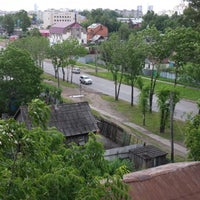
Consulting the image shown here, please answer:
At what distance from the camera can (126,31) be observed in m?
75.2

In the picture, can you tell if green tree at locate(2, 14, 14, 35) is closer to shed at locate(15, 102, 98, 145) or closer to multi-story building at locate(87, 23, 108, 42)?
multi-story building at locate(87, 23, 108, 42)

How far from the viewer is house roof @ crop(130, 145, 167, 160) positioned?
63.0 feet

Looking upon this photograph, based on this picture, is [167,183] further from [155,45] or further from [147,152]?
[155,45]

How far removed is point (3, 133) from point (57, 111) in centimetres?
1666

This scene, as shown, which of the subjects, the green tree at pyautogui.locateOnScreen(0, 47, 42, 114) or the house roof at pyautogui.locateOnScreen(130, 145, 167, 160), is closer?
the house roof at pyautogui.locateOnScreen(130, 145, 167, 160)

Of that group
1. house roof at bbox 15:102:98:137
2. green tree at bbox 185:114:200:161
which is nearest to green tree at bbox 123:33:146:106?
house roof at bbox 15:102:98:137

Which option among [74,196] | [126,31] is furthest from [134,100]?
[126,31]

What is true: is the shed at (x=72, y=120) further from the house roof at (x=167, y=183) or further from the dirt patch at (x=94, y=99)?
the house roof at (x=167, y=183)

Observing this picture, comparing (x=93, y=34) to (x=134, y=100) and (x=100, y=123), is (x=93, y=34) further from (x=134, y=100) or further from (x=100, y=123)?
(x=100, y=123)

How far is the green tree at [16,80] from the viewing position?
1082 inches

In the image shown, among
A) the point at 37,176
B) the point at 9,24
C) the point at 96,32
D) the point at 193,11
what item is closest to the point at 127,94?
the point at 193,11

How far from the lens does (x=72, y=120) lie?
73.7ft

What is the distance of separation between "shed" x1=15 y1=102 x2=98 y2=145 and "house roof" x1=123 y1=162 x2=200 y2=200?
955cm

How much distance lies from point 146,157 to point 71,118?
5593 mm
